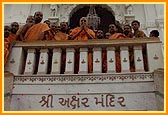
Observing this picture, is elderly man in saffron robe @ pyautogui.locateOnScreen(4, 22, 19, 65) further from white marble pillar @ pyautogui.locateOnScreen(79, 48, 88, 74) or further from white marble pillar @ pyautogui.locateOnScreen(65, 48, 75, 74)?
white marble pillar @ pyautogui.locateOnScreen(79, 48, 88, 74)

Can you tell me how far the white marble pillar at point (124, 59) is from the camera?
6.36m

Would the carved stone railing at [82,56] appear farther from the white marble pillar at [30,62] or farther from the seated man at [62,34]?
the seated man at [62,34]

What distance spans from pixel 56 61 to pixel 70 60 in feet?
0.80

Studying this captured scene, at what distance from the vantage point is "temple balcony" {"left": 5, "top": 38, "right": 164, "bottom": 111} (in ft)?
19.7

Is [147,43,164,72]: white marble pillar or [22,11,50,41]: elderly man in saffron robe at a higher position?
[22,11,50,41]: elderly man in saffron robe

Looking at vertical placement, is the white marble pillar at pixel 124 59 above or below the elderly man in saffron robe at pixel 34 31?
below

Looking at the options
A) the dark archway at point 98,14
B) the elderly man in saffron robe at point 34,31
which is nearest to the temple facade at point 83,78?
the elderly man in saffron robe at point 34,31

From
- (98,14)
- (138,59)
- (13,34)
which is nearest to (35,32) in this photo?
(13,34)

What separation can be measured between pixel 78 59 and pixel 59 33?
1.45 m

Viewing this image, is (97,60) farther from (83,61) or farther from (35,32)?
(35,32)

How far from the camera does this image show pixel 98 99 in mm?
6027

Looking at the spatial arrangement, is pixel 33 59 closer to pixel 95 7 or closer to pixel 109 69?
pixel 109 69

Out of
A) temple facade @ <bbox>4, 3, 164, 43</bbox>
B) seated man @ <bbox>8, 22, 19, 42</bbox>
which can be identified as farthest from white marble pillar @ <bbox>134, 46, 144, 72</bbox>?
temple facade @ <bbox>4, 3, 164, 43</bbox>

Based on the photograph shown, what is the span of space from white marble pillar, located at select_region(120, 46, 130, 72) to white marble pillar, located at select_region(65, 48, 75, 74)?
0.84m
